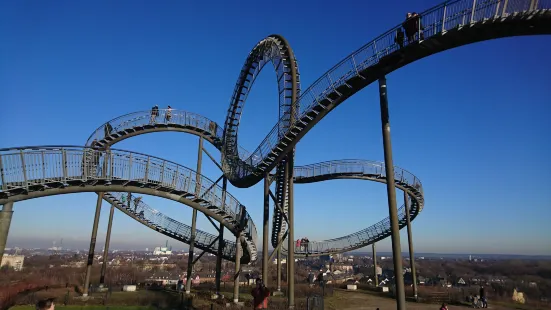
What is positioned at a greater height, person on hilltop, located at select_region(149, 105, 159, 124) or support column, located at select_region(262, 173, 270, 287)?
person on hilltop, located at select_region(149, 105, 159, 124)

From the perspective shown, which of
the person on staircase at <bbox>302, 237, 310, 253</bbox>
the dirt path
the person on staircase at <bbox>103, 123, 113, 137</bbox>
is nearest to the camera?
the dirt path

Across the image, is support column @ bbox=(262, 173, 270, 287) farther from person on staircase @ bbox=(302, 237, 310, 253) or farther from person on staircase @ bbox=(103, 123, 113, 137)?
person on staircase @ bbox=(302, 237, 310, 253)

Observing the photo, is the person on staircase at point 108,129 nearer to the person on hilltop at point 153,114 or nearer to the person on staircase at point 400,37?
the person on hilltop at point 153,114

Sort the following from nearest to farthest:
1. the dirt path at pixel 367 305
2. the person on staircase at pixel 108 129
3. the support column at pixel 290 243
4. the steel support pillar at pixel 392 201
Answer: the steel support pillar at pixel 392 201
the support column at pixel 290 243
the dirt path at pixel 367 305
the person on staircase at pixel 108 129

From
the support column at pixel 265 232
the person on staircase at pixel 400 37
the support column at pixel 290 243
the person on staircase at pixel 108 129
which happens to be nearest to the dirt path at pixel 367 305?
the support column at pixel 290 243

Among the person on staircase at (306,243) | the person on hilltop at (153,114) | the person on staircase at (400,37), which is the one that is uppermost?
the person on hilltop at (153,114)

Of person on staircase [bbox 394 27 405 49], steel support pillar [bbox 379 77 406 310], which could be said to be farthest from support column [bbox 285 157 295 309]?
person on staircase [bbox 394 27 405 49]
